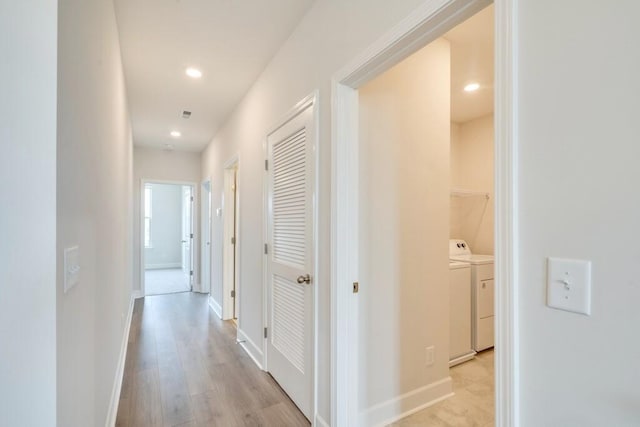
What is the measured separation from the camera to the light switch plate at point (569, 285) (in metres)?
0.69

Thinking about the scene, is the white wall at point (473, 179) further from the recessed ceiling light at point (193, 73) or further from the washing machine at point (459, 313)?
the recessed ceiling light at point (193, 73)

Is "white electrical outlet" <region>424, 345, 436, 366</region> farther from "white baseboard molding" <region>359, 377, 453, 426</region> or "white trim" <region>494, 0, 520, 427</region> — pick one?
"white trim" <region>494, 0, 520, 427</region>

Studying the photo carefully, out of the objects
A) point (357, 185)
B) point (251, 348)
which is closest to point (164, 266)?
Result: point (251, 348)

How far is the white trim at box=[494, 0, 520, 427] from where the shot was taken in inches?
32.0

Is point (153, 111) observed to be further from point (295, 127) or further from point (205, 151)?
point (295, 127)

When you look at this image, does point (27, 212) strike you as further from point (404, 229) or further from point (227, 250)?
point (227, 250)

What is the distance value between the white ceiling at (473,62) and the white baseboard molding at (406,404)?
8.37 feet

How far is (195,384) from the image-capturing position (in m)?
2.39

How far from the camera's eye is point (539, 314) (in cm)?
77

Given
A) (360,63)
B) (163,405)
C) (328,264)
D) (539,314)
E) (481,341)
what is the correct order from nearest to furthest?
(539,314) → (360,63) → (328,264) → (163,405) → (481,341)

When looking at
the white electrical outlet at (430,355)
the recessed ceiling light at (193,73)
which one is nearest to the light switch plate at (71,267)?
the white electrical outlet at (430,355)

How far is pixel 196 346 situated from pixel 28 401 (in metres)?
3.13

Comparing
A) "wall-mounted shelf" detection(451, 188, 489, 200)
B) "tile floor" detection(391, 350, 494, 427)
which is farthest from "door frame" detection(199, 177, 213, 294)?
"tile floor" detection(391, 350, 494, 427)

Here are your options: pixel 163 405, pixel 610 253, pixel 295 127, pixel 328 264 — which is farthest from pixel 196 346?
pixel 610 253
